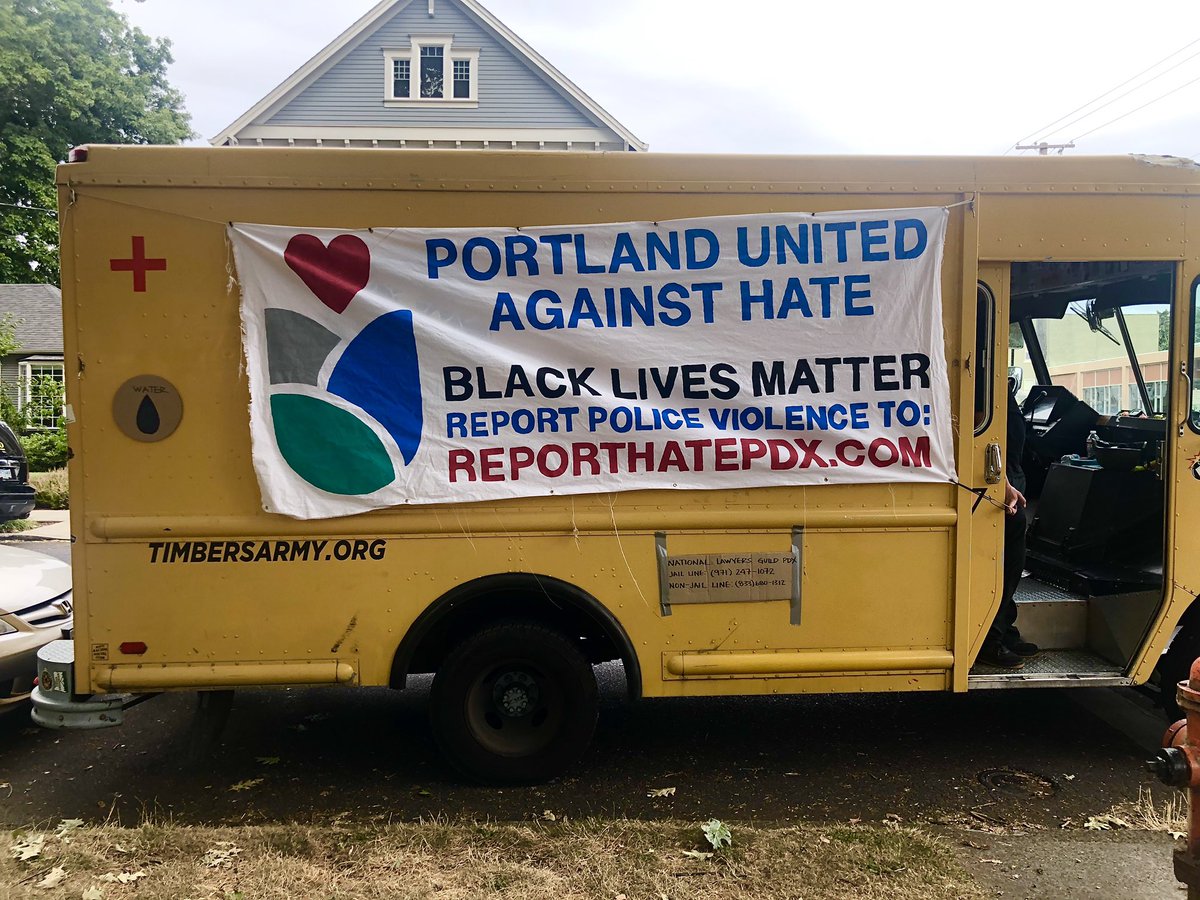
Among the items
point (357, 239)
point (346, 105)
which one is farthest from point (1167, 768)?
point (346, 105)

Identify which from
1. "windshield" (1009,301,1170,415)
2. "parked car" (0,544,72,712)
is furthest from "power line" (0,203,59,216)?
"windshield" (1009,301,1170,415)

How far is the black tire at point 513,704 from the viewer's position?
12.7ft

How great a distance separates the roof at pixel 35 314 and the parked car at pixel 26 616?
17633 millimetres

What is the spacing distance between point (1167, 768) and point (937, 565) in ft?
4.28

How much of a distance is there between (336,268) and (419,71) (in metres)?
16.8

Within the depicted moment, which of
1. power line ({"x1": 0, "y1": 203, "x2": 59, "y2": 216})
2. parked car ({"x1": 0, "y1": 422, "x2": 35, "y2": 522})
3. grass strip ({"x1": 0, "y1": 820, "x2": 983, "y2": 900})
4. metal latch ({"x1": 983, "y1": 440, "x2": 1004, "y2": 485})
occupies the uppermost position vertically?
power line ({"x1": 0, "y1": 203, "x2": 59, "y2": 216})

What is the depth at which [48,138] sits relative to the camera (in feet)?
77.7

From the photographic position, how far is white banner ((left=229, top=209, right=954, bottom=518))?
12.2 ft

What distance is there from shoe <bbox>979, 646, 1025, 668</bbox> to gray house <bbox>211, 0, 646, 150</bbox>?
15.8m

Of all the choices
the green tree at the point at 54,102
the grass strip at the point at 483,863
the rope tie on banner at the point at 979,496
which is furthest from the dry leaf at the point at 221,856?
the green tree at the point at 54,102

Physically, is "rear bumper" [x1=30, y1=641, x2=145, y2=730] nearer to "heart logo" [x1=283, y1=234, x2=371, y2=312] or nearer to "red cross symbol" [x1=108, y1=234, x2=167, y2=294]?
"red cross symbol" [x1=108, y1=234, x2=167, y2=294]

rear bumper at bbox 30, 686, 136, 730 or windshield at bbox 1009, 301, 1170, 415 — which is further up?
windshield at bbox 1009, 301, 1170, 415

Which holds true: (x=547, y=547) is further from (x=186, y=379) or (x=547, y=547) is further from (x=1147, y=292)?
(x=1147, y=292)

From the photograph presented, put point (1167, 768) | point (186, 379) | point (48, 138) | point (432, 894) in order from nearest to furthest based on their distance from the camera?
1. point (1167, 768)
2. point (432, 894)
3. point (186, 379)
4. point (48, 138)
